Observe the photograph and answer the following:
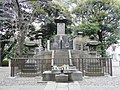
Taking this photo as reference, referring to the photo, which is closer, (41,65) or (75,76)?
(75,76)

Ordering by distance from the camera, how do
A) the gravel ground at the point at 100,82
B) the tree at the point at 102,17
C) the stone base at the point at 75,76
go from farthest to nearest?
the tree at the point at 102,17, the stone base at the point at 75,76, the gravel ground at the point at 100,82

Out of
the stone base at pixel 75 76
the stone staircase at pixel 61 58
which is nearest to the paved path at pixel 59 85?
the stone base at pixel 75 76

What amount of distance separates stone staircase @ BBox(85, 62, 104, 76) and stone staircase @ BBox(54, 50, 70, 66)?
2076 millimetres

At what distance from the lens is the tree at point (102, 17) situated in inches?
995

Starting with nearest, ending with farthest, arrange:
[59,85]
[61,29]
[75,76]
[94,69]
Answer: [59,85] → [75,76] → [94,69] → [61,29]

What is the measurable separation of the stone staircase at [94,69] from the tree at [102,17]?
12391 millimetres

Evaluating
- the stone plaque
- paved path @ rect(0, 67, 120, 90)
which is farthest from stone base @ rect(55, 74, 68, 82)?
the stone plaque

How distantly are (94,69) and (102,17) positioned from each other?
14.2m

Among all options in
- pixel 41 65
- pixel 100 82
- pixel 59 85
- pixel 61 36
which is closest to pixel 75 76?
pixel 100 82

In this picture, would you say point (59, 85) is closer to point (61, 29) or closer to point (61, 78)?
point (61, 78)

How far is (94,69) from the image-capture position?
1252cm

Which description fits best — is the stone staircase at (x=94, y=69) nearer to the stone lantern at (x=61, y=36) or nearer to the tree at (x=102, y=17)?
the stone lantern at (x=61, y=36)

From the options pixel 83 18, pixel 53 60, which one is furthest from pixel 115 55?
pixel 53 60

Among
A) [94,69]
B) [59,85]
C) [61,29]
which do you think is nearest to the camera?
[59,85]
